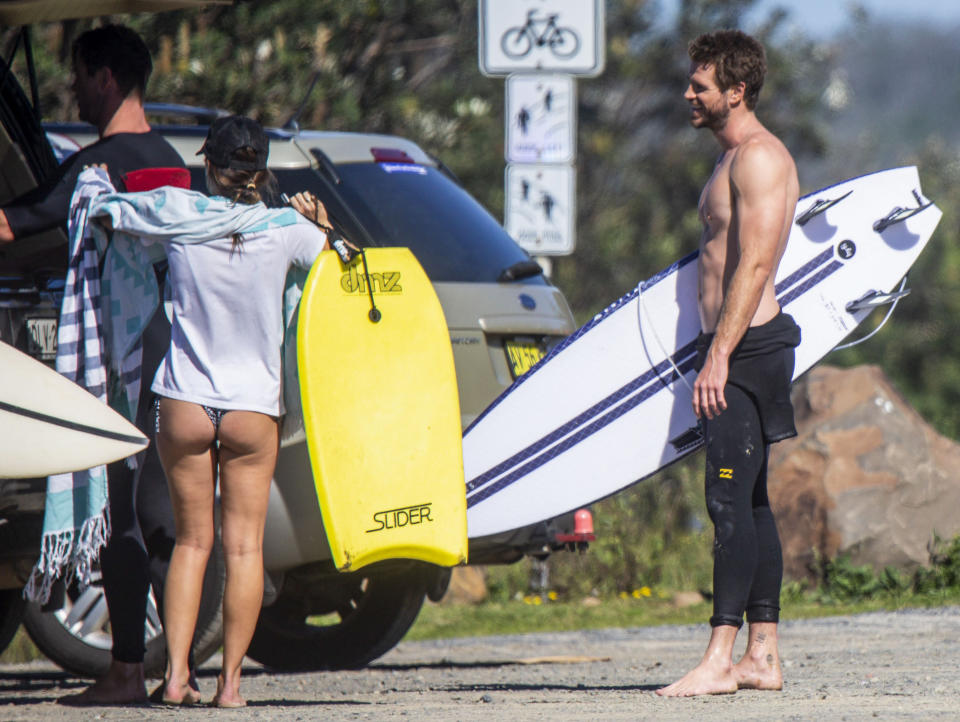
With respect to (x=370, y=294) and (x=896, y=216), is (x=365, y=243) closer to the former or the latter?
(x=370, y=294)

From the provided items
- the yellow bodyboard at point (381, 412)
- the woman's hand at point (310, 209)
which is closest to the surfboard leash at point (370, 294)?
the yellow bodyboard at point (381, 412)

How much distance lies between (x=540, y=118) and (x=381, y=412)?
14.3ft

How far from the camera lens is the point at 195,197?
475cm

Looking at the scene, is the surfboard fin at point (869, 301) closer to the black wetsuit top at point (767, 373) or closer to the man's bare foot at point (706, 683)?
the black wetsuit top at point (767, 373)

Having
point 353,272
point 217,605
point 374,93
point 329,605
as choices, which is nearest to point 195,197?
point 353,272

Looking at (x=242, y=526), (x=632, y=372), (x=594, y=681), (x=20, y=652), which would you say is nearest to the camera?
(x=242, y=526)

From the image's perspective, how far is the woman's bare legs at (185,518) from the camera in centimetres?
471

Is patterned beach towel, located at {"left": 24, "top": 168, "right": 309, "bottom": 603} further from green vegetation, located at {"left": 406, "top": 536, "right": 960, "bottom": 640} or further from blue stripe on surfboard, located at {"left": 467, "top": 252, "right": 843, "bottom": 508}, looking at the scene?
green vegetation, located at {"left": 406, "top": 536, "right": 960, "bottom": 640}

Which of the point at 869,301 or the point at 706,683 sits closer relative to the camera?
the point at 706,683

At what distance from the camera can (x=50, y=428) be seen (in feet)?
14.2

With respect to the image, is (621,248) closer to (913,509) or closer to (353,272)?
(913,509)

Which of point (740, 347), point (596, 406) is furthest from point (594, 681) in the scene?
point (740, 347)

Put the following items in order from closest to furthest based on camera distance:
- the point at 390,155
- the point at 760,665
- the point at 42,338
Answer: the point at 760,665 < the point at 42,338 < the point at 390,155

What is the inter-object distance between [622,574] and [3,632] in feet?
13.3
